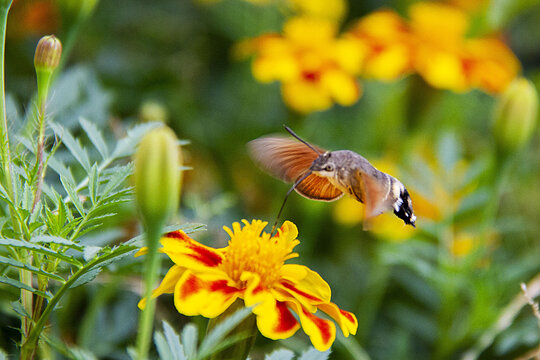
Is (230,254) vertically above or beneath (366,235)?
above

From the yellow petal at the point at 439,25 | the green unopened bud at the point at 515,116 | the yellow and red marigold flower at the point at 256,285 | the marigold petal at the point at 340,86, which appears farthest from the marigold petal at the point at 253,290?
the yellow petal at the point at 439,25

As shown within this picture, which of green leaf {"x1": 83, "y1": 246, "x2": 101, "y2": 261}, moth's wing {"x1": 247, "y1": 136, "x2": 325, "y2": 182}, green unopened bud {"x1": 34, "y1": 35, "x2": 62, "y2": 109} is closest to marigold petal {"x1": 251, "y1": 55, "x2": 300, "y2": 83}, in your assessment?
moth's wing {"x1": 247, "y1": 136, "x2": 325, "y2": 182}

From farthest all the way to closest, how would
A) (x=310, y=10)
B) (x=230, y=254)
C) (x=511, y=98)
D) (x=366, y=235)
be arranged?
(x=310, y=10)
(x=366, y=235)
(x=511, y=98)
(x=230, y=254)

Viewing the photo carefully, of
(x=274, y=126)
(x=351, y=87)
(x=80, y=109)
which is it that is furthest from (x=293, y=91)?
(x=80, y=109)

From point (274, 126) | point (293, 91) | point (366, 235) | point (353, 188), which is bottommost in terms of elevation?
point (366, 235)

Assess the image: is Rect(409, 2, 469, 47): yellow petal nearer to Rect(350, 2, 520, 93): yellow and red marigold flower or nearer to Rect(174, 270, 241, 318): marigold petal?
Rect(350, 2, 520, 93): yellow and red marigold flower

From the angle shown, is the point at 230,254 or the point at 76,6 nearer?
the point at 230,254

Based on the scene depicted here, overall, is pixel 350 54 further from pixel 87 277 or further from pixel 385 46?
pixel 87 277

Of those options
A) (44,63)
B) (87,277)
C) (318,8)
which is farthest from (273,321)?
(318,8)

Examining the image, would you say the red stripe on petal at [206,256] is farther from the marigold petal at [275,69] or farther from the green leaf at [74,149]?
the marigold petal at [275,69]

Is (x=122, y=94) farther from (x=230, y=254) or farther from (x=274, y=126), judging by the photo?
(x=230, y=254)
